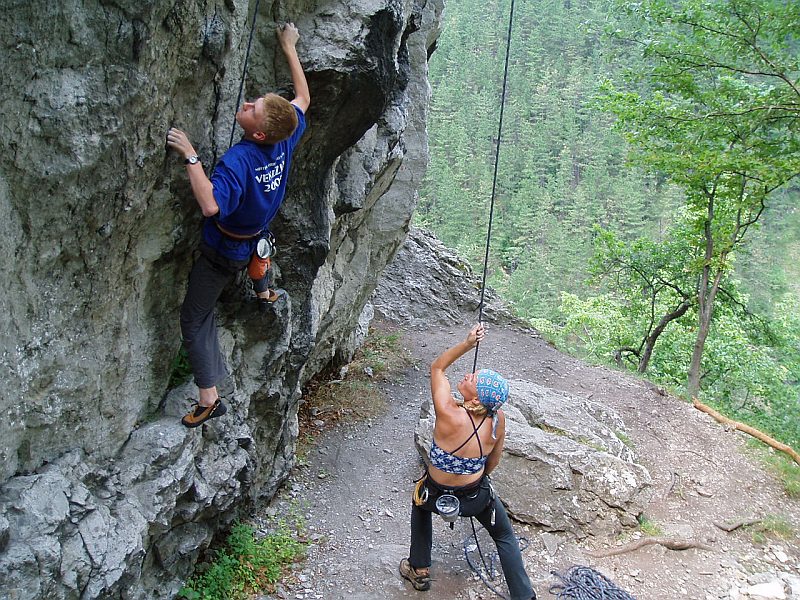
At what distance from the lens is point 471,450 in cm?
482

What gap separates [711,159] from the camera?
34.0ft

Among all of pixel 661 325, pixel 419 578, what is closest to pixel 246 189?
pixel 419 578

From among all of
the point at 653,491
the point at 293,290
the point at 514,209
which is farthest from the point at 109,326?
the point at 514,209

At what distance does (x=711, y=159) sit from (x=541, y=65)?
7290 cm

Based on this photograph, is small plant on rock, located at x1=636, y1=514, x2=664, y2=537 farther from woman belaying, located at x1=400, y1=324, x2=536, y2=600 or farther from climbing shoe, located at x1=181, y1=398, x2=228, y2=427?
climbing shoe, located at x1=181, y1=398, x2=228, y2=427

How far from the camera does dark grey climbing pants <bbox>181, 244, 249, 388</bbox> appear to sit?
4.38 meters

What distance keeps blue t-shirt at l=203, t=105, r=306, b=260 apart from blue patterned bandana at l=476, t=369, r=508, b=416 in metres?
1.99

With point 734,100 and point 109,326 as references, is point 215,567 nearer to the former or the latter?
point 109,326

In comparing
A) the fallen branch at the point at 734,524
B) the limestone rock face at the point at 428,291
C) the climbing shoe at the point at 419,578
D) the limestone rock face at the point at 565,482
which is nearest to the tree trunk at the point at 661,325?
the limestone rock face at the point at 428,291

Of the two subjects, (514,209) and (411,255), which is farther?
(514,209)

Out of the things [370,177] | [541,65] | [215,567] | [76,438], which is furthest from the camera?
[541,65]

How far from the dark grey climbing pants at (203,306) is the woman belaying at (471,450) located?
168 cm

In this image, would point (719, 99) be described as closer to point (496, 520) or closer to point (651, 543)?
point (651, 543)

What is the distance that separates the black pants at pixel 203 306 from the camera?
4.37 m
